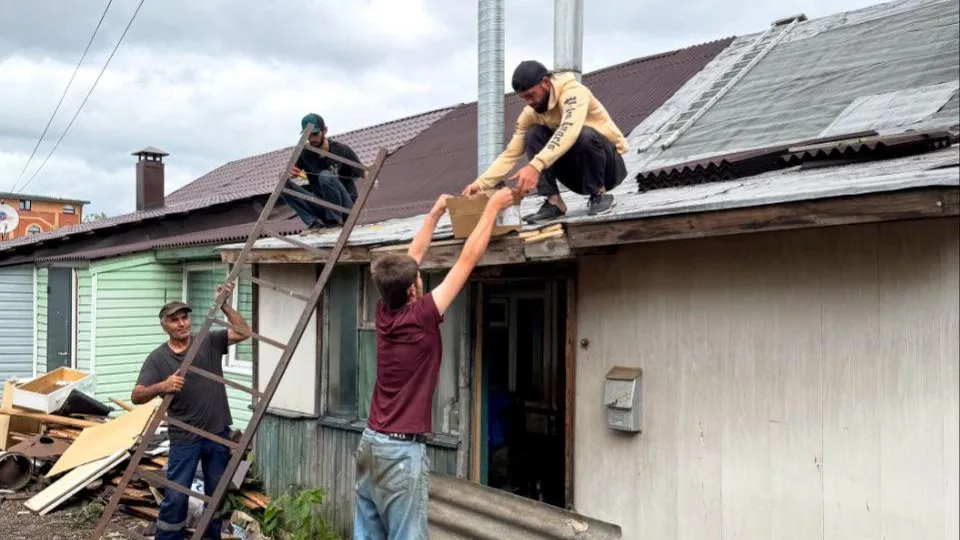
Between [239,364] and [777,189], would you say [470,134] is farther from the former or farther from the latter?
[777,189]

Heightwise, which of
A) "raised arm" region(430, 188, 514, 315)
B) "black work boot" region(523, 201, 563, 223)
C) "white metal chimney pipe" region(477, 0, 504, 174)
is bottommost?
"raised arm" region(430, 188, 514, 315)

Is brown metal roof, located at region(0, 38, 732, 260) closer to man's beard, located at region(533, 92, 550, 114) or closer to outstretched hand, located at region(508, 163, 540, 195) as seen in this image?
man's beard, located at region(533, 92, 550, 114)

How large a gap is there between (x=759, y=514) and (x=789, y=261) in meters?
1.29

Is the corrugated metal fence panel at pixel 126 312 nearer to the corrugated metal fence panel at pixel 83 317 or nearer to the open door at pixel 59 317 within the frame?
the corrugated metal fence panel at pixel 83 317

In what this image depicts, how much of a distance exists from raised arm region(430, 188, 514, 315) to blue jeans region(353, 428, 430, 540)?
0.71m

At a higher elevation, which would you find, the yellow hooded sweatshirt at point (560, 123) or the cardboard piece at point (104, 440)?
the yellow hooded sweatshirt at point (560, 123)

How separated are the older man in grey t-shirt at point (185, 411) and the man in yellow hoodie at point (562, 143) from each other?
2.49m

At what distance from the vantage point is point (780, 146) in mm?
A: 5277

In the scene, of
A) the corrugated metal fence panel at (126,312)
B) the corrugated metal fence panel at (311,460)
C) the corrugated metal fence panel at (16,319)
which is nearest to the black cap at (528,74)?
the corrugated metal fence panel at (311,460)

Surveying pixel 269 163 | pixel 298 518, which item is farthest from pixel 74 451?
pixel 269 163

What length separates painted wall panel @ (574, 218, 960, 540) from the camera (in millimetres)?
3285

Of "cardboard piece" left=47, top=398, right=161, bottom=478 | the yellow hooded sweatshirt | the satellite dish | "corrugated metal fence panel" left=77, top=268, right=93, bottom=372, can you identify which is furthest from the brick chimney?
the satellite dish

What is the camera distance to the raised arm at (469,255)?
12.1 ft

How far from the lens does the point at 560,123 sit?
457cm
